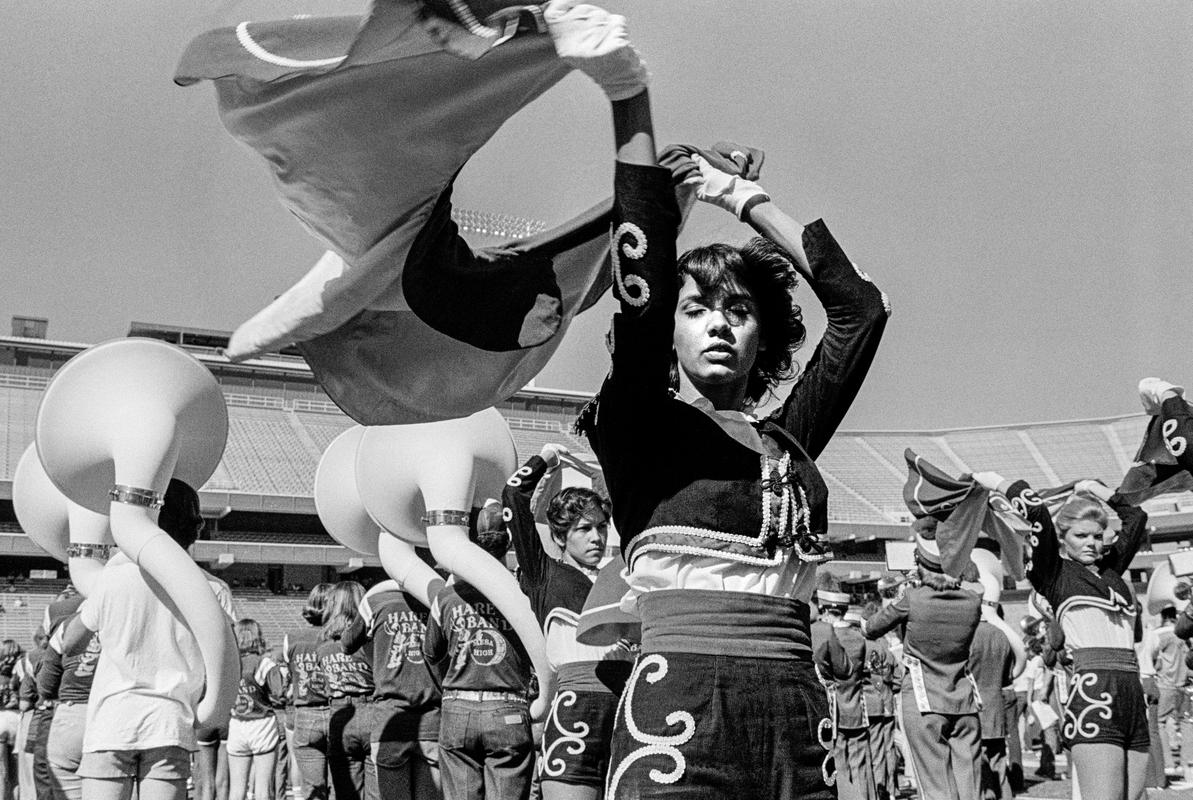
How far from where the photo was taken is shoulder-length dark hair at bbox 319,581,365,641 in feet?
28.7

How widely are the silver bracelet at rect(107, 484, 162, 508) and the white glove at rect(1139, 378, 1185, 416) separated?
15.3ft

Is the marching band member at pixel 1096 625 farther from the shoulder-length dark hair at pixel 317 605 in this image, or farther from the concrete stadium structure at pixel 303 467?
the concrete stadium structure at pixel 303 467

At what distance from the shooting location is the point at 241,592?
108ft

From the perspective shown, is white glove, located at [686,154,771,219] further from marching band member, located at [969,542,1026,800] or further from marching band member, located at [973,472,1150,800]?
marching band member, located at [969,542,1026,800]

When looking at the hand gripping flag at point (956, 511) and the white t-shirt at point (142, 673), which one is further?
the hand gripping flag at point (956, 511)

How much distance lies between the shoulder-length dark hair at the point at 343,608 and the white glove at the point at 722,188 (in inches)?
254

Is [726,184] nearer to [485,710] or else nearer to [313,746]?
[485,710]

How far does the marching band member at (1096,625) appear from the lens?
21.2 ft

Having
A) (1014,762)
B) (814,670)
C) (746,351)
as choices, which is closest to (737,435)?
(746,351)

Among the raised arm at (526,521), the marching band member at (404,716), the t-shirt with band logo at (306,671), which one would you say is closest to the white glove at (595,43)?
the raised arm at (526,521)

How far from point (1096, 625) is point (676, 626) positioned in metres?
4.99

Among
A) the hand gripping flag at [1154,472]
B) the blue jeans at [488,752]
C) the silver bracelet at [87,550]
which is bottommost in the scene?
the blue jeans at [488,752]

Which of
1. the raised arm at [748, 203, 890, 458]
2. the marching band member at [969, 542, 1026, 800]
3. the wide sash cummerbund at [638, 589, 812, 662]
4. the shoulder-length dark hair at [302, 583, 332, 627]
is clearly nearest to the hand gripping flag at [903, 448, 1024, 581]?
the marching band member at [969, 542, 1026, 800]

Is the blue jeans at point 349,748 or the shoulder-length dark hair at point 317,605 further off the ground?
the shoulder-length dark hair at point 317,605
